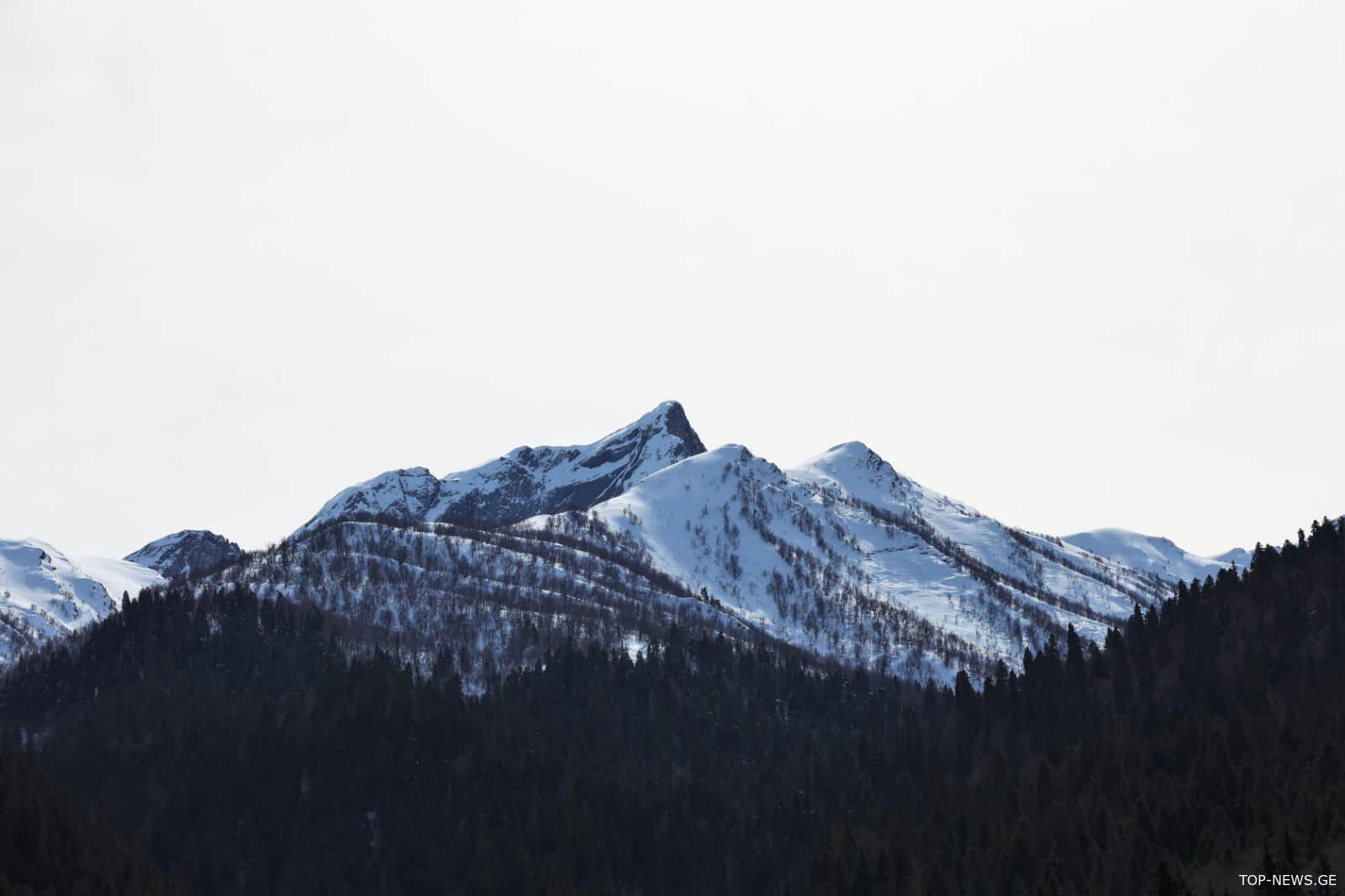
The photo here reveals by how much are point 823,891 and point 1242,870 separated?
2048 inches

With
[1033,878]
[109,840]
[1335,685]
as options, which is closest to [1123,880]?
[1033,878]

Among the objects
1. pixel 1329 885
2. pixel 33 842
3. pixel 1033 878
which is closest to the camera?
pixel 1329 885

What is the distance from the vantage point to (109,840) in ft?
650

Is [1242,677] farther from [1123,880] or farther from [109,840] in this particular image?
[109,840]

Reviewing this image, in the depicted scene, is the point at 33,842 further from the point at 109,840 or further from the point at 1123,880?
the point at 1123,880

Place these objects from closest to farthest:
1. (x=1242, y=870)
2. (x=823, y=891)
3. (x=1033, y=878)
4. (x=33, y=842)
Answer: (x=1242, y=870) → (x=1033, y=878) → (x=823, y=891) → (x=33, y=842)

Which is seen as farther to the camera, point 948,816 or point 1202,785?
point 948,816

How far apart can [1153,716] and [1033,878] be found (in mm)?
41105

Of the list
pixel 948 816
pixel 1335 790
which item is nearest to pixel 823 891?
pixel 948 816

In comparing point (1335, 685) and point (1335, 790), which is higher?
point (1335, 685)

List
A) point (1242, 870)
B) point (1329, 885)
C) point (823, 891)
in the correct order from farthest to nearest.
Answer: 1. point (823, 891)
2. point (1242, 870)
3. point (1329, 885)

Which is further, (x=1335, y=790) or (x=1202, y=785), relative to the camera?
(x=1202, y=785)

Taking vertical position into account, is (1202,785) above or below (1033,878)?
above

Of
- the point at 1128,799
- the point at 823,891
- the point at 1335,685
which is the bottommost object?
the point at 823,891
